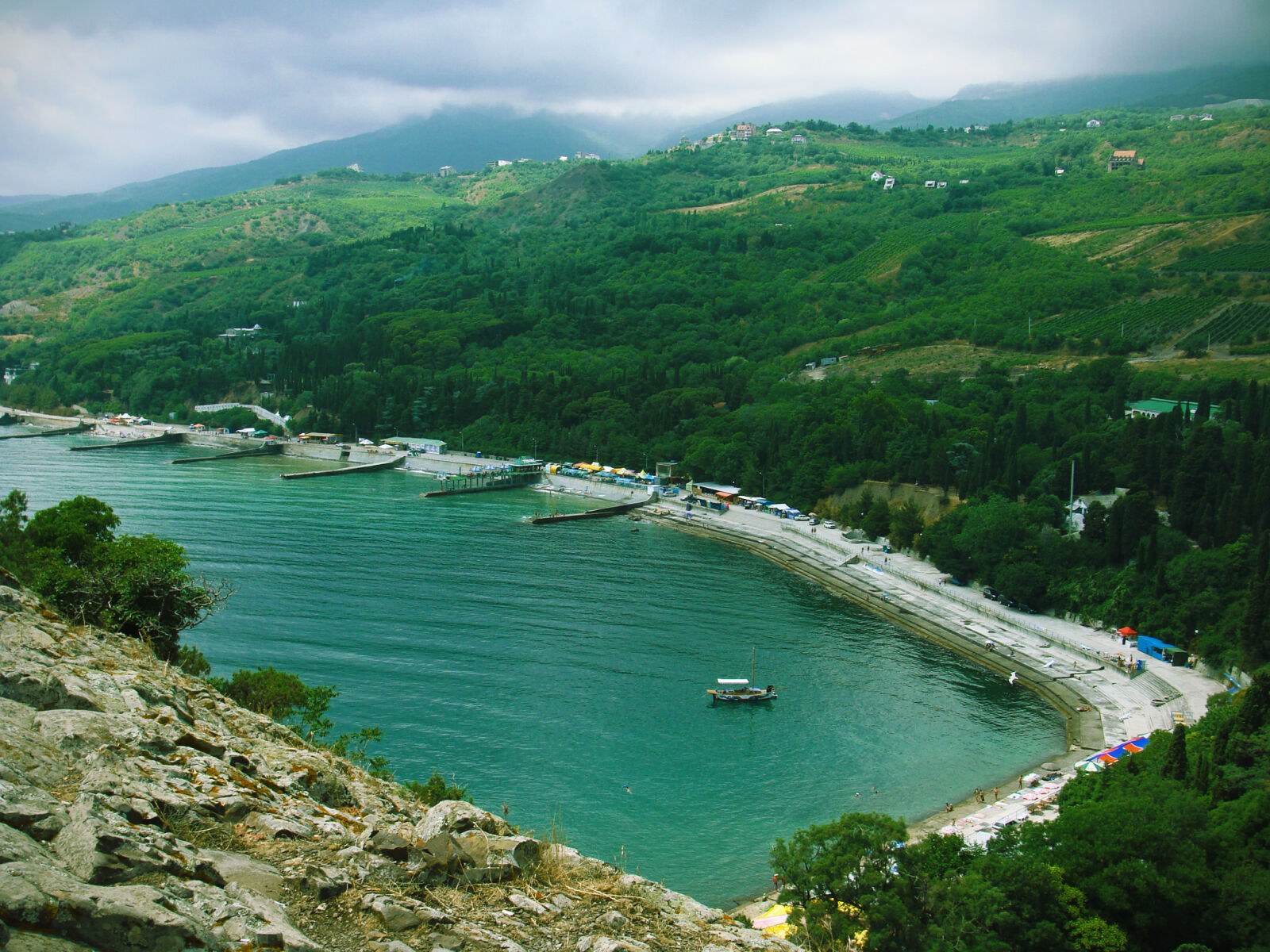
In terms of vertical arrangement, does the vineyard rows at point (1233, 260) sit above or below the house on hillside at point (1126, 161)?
below

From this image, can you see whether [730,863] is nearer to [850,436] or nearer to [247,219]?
[850,436]

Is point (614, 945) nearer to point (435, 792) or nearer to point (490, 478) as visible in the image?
point (435, 792)

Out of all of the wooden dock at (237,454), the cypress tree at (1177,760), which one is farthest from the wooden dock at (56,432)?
the cypress tree at (1177,760)

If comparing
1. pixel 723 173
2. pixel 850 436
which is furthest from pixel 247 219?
pixel 850 436

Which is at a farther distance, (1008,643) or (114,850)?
(1008,643)

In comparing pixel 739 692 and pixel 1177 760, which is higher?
pixel 1177 760

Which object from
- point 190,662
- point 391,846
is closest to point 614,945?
point 391,846

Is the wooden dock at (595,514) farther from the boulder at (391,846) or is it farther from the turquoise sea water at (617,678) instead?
the boulder at (391,846)
